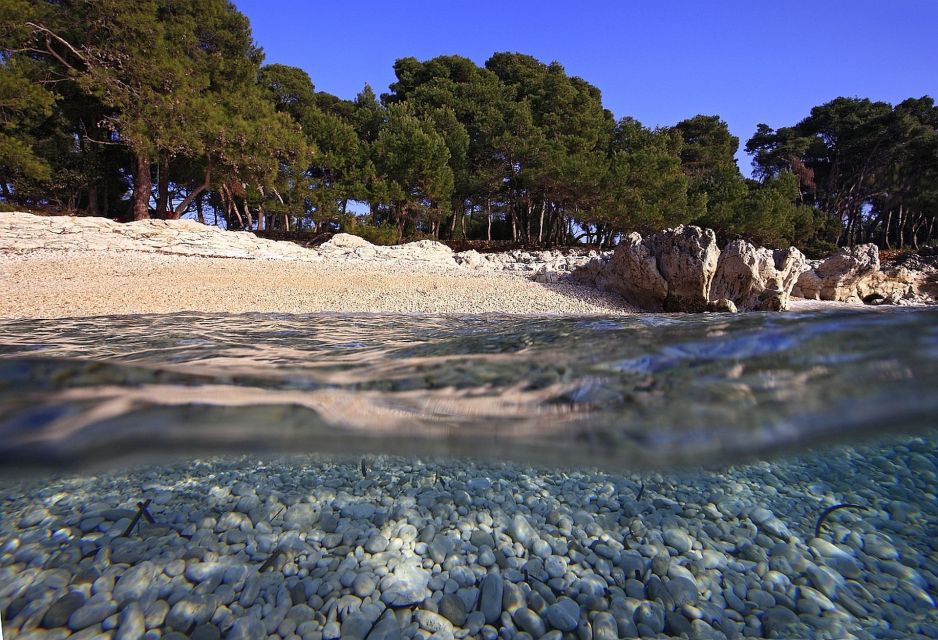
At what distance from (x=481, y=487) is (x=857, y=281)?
13948 mm

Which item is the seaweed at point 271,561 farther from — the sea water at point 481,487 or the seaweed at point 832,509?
the seaweed at point 832,509

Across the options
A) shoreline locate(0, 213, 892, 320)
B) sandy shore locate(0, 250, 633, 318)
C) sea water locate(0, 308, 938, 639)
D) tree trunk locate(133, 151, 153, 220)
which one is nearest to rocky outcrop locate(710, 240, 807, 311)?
shoreline locate(0, 213, 892, 320)

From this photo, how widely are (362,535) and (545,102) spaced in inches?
1003

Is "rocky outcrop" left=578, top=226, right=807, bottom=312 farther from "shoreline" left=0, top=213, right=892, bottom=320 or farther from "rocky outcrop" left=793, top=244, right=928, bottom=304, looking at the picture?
"rocky outcrop" left=793, top=244, right=928, bottom=304

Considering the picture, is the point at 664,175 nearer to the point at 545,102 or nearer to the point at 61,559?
the point at 545,102

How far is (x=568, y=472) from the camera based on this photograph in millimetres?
1979

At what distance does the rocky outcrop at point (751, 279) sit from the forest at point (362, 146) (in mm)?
8800

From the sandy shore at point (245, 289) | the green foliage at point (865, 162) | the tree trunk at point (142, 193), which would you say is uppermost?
the green foliage at point (865, 162)

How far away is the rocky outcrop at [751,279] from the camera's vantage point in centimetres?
838

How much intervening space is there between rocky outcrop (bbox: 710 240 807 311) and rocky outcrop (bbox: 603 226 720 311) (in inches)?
15.2

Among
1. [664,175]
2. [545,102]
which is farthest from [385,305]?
[545,102]

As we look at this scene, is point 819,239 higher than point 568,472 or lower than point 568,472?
higher

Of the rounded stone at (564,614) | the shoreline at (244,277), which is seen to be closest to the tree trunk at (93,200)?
the shoreline at (244,277)

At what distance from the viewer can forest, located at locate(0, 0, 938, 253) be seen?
12.5m
